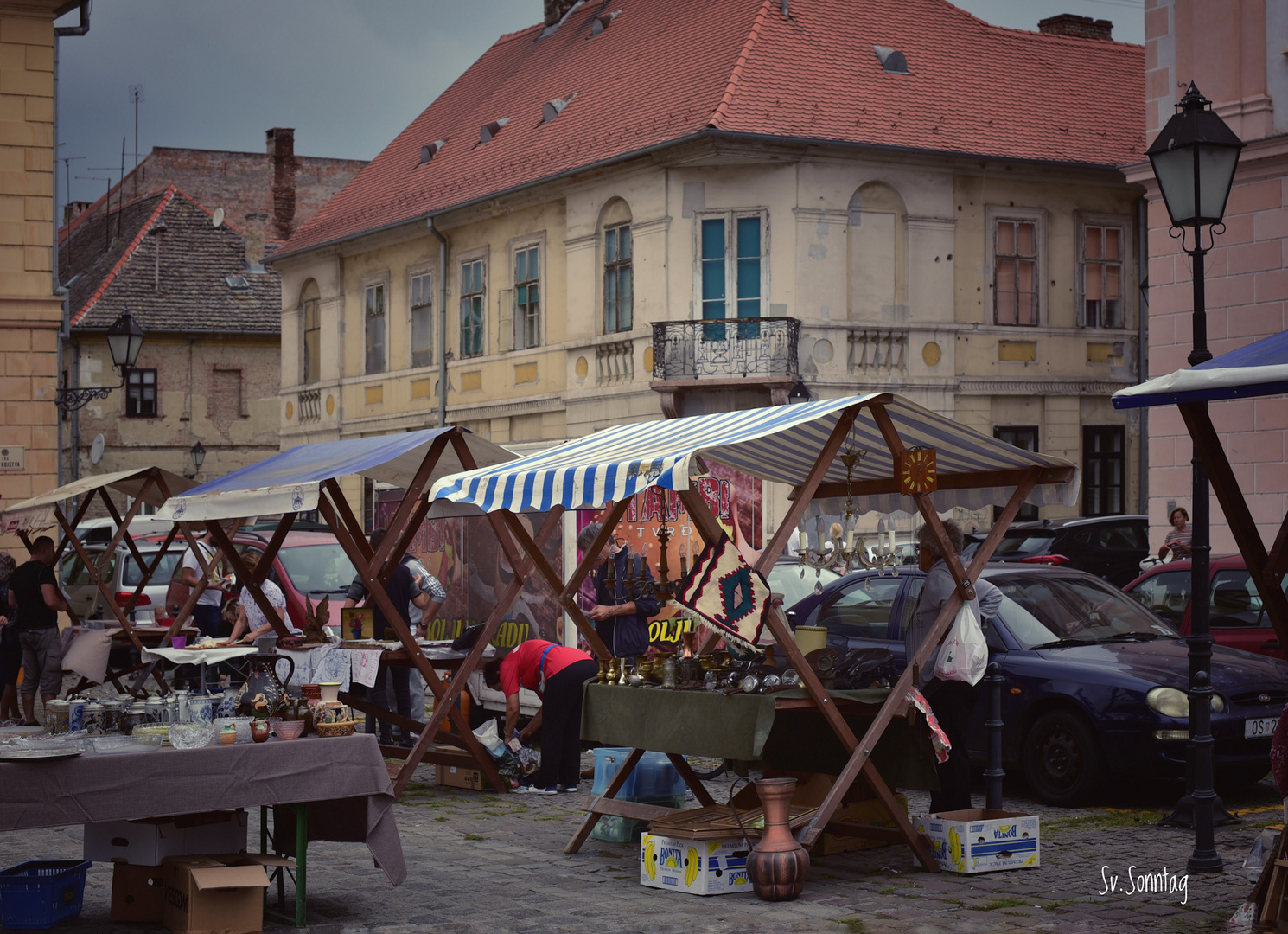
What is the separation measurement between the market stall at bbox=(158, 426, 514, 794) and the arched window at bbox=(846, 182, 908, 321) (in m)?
14.8

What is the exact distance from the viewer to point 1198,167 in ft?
31.3

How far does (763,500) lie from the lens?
84.8 ft

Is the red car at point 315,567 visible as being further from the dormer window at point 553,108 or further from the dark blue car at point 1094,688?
the dormer window at point 553,108

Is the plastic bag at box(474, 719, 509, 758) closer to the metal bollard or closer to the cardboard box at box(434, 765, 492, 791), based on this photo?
the cardboard box at box(434, 765, 492, 791)

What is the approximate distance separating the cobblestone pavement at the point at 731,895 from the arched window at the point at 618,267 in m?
17.9

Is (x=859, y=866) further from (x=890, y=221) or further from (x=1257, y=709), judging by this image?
(x=890, y=221)

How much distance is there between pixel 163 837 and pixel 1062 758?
238 inches

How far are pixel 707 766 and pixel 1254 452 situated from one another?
28.9 feet

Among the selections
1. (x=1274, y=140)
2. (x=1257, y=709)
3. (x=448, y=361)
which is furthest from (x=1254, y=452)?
(x=448, y=361)

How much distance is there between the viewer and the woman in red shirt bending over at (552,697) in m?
11.5

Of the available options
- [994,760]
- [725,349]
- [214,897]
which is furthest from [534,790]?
[725,349]

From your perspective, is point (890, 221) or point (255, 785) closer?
point (255, 785)

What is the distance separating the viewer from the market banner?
8211mm

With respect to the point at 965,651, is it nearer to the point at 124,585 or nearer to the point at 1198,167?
the point at 1198,167
